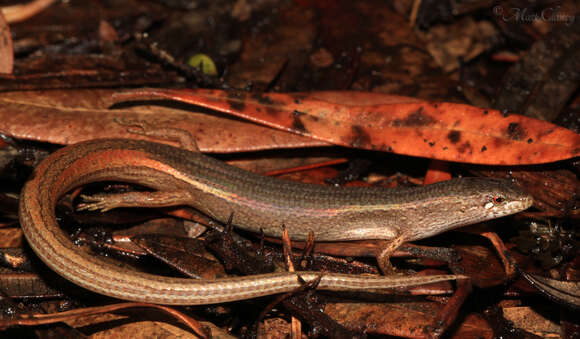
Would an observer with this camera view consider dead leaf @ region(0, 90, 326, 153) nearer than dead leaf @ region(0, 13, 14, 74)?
Yes

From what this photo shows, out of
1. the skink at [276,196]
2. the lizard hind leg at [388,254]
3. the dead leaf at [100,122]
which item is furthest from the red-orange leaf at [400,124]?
the lizard hind leg at [388,254]

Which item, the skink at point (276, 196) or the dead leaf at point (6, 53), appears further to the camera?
the dead leaf at point (6, 53)

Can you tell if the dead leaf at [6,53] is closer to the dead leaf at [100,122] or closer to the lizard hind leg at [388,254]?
the dead leaf at [100,122]

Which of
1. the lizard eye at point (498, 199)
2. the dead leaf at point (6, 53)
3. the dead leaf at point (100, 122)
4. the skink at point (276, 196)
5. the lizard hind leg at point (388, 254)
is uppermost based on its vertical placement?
the dead leaf at point (6, 53)

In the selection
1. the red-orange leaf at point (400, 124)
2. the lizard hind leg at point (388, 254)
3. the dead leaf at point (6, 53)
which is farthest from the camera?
the dead leaf at point (6, 53)

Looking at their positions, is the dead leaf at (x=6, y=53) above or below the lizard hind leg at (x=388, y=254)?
above

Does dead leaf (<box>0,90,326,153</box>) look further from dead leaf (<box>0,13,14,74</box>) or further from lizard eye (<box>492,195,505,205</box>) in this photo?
lizard eye (<box>492,195,505,205</box>)

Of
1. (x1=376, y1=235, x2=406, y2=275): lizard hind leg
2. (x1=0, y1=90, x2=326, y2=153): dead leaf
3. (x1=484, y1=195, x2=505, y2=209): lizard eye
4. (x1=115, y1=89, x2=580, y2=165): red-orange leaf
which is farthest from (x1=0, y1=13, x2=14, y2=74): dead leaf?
(x1=484, y1=195, x2=505, y2=209): lizard eye

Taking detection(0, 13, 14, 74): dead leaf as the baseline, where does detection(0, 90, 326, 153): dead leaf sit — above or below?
below
